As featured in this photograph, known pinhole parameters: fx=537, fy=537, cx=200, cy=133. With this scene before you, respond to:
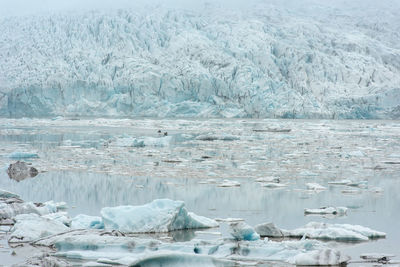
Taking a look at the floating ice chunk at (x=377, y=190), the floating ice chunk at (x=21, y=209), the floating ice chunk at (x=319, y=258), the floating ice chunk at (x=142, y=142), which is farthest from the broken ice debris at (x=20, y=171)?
the floating ice chunk at (x=319, y=258)

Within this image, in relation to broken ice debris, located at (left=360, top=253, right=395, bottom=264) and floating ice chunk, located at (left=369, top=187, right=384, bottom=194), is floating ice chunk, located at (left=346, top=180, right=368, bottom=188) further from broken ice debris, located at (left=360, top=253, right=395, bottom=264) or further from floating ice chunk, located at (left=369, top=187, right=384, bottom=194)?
broken ice debris, located at (left=360, top=253, right=395, bottom=264)

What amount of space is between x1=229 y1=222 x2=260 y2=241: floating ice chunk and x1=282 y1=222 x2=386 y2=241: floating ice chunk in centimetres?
44

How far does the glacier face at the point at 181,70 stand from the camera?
29094 millimetres

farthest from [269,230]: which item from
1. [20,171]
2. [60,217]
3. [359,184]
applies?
[20,171]

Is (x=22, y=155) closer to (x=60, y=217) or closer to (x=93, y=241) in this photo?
(x=60, y=217)

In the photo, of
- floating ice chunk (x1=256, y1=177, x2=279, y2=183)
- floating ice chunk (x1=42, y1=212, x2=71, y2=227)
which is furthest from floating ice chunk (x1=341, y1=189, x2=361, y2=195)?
floating ice chunk (x1=42, y1=212, x2=71, y2=227)

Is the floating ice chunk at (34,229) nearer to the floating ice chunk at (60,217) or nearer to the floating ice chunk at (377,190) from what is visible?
the floating ice chunk at (60,217)

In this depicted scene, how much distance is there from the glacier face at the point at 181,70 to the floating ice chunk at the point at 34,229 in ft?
82.1

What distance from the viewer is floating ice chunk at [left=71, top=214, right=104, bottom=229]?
4215mm

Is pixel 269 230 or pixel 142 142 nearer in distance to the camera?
pixel 269 230

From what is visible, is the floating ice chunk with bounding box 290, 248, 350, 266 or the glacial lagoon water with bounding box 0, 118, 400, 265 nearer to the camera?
the floating ice chunk with bounding box 290, 248, 350, 266

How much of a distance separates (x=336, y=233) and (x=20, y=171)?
518 centimetres

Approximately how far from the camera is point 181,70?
3062 centimetres

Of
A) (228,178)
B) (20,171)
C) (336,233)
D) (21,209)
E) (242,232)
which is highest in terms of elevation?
(242,232)
